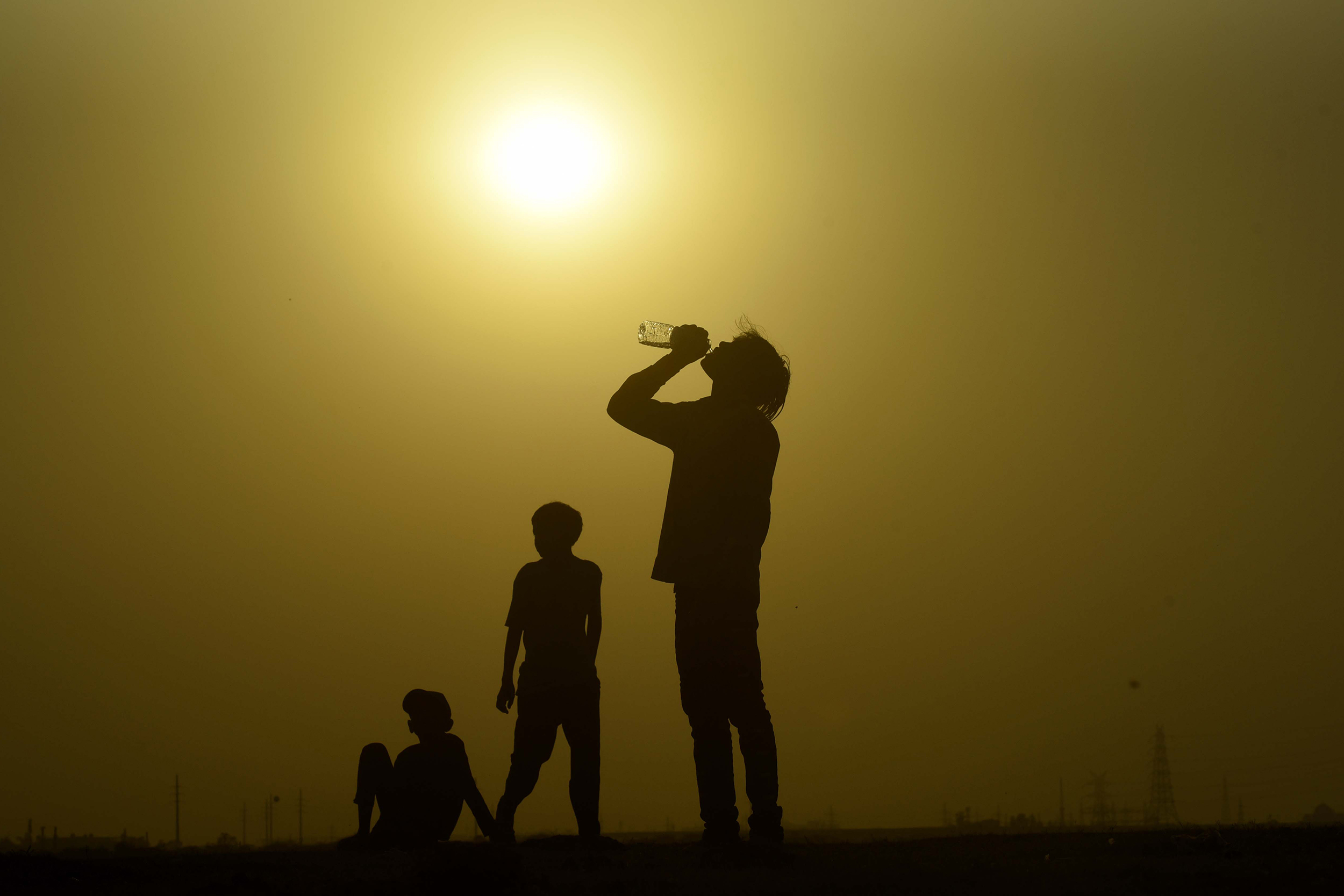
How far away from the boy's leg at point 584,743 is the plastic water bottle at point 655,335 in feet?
6.05

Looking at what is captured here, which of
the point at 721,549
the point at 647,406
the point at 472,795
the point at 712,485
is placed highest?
the point at 647,406

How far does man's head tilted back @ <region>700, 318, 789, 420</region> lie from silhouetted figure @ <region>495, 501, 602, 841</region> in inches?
61.5

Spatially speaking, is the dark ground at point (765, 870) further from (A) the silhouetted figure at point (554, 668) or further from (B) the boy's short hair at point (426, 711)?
(A) the silhouetted figure at point (554, 668)

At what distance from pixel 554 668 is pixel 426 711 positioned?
3.17 ft

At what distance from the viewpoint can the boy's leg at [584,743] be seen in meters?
6.43

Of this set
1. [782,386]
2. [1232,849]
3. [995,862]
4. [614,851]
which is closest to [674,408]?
[782,386]

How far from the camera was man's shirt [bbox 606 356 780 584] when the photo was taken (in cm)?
527

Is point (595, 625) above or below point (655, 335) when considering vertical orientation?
below

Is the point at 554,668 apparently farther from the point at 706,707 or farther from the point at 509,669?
the point at 706,707

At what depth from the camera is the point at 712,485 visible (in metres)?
5.34

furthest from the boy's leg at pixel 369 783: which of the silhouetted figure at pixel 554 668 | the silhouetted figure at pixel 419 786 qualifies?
the silhouetted figure at pixel 554 668

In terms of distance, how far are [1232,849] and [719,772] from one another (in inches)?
75.6

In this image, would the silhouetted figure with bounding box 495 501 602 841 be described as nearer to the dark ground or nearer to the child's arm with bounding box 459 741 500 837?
the child's arm with bounding box 459 741 500 837

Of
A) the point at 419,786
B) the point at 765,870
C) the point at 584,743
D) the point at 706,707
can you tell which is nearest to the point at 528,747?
the point at 584,743
